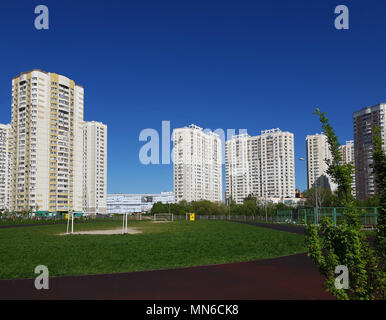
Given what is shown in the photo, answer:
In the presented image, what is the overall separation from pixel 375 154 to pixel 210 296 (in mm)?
4141

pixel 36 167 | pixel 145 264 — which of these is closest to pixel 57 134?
pixel 36 167

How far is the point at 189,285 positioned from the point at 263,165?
139m

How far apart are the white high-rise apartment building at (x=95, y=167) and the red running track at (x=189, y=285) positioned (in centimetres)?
11954

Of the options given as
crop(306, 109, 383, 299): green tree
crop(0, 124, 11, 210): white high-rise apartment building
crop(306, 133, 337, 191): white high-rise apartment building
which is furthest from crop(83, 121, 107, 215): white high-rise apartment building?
crop(306, 109, 383, 299): green tree

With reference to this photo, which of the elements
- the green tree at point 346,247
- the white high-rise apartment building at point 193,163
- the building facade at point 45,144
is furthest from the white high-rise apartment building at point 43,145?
the green tree at point 346,247

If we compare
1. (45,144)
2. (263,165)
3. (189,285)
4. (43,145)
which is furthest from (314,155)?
(189,285)

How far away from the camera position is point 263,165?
14438 centimetres

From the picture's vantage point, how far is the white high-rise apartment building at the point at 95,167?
12725 centimetres

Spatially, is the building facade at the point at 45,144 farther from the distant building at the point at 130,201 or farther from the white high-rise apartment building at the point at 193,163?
the distant building at the point at 130,201

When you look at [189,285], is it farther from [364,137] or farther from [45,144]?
[364,137]

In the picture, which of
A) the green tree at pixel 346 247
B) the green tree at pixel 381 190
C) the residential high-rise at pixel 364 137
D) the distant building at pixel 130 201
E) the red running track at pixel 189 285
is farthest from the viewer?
the distant building at pixel 130 201

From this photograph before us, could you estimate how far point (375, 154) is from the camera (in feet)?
19.0

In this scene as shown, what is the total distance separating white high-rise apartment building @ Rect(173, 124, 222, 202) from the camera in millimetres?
142750
